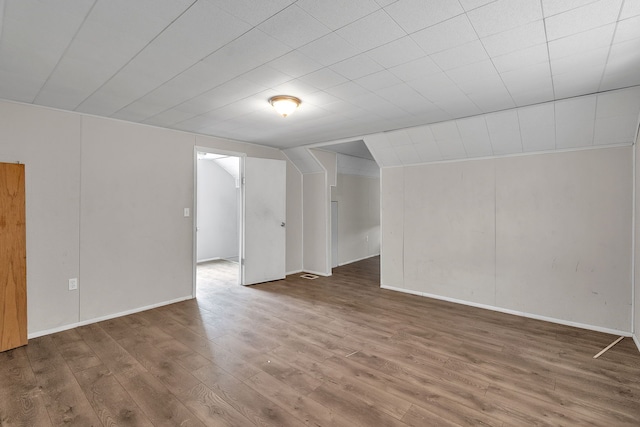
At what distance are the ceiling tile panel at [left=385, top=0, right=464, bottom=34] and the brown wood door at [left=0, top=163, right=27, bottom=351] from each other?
11.7 ft

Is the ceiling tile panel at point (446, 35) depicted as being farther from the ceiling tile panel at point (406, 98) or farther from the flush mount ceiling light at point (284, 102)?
the flush mount ceiling light at point (284, 102)

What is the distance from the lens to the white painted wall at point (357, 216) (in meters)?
6.64

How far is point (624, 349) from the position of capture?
9.12 ft

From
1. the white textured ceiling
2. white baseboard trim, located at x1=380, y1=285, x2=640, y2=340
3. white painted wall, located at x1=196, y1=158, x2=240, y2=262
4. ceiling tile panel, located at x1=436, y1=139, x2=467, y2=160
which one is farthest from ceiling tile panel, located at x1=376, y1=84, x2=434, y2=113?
white painted wall, located at x1=196, y1=158, x2=240, y2=262

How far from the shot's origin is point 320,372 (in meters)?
2.39

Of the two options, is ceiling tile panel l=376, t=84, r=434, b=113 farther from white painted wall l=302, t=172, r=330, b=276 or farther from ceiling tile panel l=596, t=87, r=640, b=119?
white painted wall l=302, t=172, r=330, b=276

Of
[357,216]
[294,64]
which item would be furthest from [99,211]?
[357,216]

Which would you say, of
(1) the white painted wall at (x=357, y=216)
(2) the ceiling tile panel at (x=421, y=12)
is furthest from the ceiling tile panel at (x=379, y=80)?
(1) the white painted wall at (x=357, y=216)

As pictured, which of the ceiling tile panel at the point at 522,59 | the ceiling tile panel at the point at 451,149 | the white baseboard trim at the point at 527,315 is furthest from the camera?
the ceiling tile panel at the point at 451,149

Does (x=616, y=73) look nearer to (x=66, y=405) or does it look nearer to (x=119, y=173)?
(x=66, y=405)

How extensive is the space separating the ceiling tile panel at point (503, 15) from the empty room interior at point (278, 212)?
0.6 inches

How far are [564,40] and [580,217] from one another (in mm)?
2307

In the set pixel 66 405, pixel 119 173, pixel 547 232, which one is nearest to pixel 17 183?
pixel 119 173

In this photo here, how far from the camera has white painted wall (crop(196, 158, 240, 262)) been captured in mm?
7129
